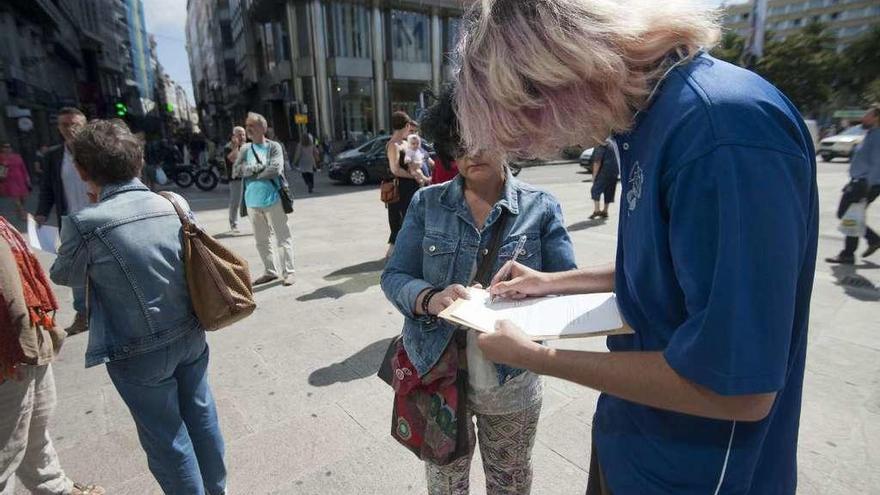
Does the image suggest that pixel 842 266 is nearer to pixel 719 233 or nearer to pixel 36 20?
pixel 719 233

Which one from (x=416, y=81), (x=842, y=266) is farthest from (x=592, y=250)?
(x=416, y=81)

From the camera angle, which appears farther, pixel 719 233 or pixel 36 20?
pixel 36 20

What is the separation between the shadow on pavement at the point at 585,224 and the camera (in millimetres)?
7812

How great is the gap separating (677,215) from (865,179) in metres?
6.77

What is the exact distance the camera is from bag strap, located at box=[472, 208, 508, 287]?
162cm

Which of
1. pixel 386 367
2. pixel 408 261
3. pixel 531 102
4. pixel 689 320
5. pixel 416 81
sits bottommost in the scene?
pixel 386 367

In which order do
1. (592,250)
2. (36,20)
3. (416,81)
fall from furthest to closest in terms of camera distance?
(416,81) < (36,20) < (592,250)

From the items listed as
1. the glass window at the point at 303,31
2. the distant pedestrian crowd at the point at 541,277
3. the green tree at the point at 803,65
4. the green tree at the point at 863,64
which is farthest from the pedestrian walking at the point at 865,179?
the green tree at the point at 863,64

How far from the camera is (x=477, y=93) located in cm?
90

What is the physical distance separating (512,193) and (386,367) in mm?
812

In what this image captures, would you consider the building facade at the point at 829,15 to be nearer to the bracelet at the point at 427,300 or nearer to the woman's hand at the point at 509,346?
the bracelet at the point at 427,300

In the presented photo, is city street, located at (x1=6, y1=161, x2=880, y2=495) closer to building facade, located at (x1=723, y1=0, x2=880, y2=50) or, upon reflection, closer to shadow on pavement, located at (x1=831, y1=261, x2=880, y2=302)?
shadow on pavement, located at (x1=831, y1=261, x2=880, y2=302)

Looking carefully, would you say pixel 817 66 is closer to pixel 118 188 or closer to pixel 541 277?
pixel 541 277

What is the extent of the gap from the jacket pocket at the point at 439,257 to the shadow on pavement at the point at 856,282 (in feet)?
16.4
